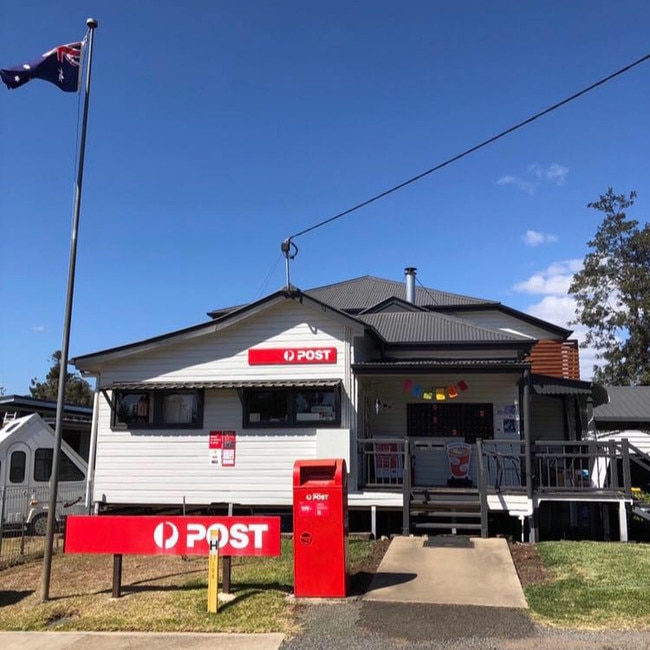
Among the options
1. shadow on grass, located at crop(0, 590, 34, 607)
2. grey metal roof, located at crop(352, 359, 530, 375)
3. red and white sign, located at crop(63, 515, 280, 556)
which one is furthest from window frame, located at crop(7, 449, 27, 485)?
grey metal roof, located at crop(352, 359, 530, 375)

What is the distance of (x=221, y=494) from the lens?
12820 millimetres

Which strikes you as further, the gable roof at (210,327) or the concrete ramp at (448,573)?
the gable roof at (210,327)

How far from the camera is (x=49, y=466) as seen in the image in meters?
15.1

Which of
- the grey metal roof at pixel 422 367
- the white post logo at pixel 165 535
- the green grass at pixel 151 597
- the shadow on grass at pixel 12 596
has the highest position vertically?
the grey metal roof at pixel 422 367

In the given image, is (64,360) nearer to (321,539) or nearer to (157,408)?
(321,539)

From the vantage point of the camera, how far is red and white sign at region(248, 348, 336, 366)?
12820 millimetres

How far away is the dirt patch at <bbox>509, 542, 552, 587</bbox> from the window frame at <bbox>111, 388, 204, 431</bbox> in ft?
21.2

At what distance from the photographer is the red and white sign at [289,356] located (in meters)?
12.8

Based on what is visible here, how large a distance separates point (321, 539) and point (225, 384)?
19.6 feet

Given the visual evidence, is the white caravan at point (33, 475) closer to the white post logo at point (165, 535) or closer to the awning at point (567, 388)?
the white post logo at point (165, 535)

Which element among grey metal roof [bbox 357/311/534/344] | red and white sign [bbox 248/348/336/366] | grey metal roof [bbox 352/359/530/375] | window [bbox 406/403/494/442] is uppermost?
grey metal roof [bbox 357/311/534/344]

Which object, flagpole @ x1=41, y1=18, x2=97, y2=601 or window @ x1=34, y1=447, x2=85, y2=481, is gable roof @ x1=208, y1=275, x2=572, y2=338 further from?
flagpole @ x1=41, y1=18, x2=97, y2=601

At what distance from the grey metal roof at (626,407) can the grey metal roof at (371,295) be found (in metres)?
7.80

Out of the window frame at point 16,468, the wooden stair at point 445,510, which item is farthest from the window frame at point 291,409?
the window frame at point 16,468
